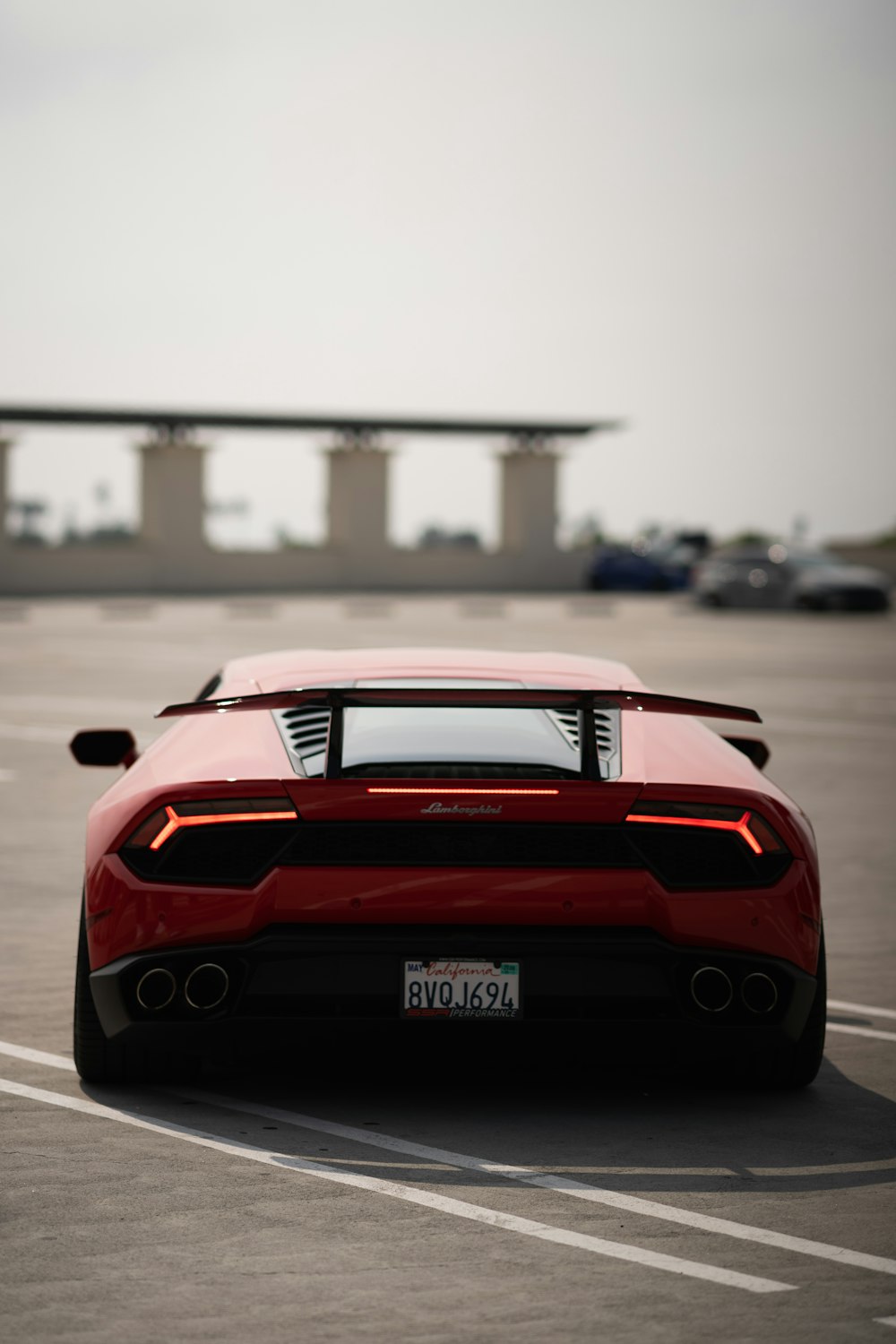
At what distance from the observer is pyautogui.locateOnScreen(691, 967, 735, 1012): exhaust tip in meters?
5.75

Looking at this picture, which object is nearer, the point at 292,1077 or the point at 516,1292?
the point at 516,1292

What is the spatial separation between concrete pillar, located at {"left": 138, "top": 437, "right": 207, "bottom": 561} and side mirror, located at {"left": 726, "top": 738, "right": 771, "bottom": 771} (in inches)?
2089

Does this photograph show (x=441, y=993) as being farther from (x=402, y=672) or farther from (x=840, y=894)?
(x=840, y=894)

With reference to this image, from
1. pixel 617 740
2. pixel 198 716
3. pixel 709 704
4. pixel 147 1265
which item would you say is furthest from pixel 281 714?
pixel 147 1265

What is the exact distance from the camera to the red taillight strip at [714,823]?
574cm

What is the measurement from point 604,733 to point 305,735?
95 cm

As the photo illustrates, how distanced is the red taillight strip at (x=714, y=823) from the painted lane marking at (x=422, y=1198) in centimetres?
123

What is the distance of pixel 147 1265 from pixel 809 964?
7.15 ft

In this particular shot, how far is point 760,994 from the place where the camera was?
19.1 ft

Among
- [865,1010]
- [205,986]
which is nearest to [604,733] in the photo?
[205,986]

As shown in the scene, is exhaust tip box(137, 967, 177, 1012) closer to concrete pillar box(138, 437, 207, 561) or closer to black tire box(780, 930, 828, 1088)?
black tire box(780, 930, 828, 1088)

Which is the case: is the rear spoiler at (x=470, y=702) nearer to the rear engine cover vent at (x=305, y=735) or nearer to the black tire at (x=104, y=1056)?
the rear engine cover vent at (x=305, y=735)

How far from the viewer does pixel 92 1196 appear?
5043 millimetres

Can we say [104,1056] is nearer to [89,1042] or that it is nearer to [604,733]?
[89,1042]
